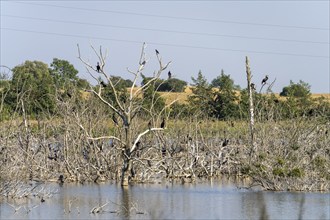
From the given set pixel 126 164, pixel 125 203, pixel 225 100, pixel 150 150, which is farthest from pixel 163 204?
pixel 225 100

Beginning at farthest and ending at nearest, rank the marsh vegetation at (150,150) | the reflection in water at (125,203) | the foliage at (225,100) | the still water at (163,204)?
the foliage at (225,100) < the marsh vegetation at (150,150) < the reflection in water at (125,203) < the still water at (163,204)

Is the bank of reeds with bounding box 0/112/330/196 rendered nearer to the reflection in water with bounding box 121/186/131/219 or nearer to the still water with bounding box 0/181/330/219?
the still water with bounding box 0/181/330/219

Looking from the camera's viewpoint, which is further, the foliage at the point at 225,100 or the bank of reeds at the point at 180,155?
the foliage at the point at 225,100

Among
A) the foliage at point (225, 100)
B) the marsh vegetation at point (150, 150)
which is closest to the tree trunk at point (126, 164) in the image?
the marsh vegetation at point (150, 150)

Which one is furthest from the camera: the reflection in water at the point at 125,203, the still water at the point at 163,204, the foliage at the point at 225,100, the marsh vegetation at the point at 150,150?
the foliage at the point at 225,100

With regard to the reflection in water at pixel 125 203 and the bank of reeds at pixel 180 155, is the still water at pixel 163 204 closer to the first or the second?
the reflection in water at pixel 125 203

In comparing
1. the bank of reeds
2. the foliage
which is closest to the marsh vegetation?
the bank of reeds

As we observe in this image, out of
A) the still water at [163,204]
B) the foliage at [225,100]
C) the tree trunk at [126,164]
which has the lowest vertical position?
the still water at [163,204]

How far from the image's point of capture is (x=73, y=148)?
93.1 ft

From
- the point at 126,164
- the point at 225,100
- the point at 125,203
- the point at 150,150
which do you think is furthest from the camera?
the point at 225,100

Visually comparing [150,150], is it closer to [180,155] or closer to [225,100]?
[180,155]

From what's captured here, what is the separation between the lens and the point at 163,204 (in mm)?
23094

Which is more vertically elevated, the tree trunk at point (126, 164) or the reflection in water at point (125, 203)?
the tree trunk at point (126, 164)

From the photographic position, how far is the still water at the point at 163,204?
822 inches
